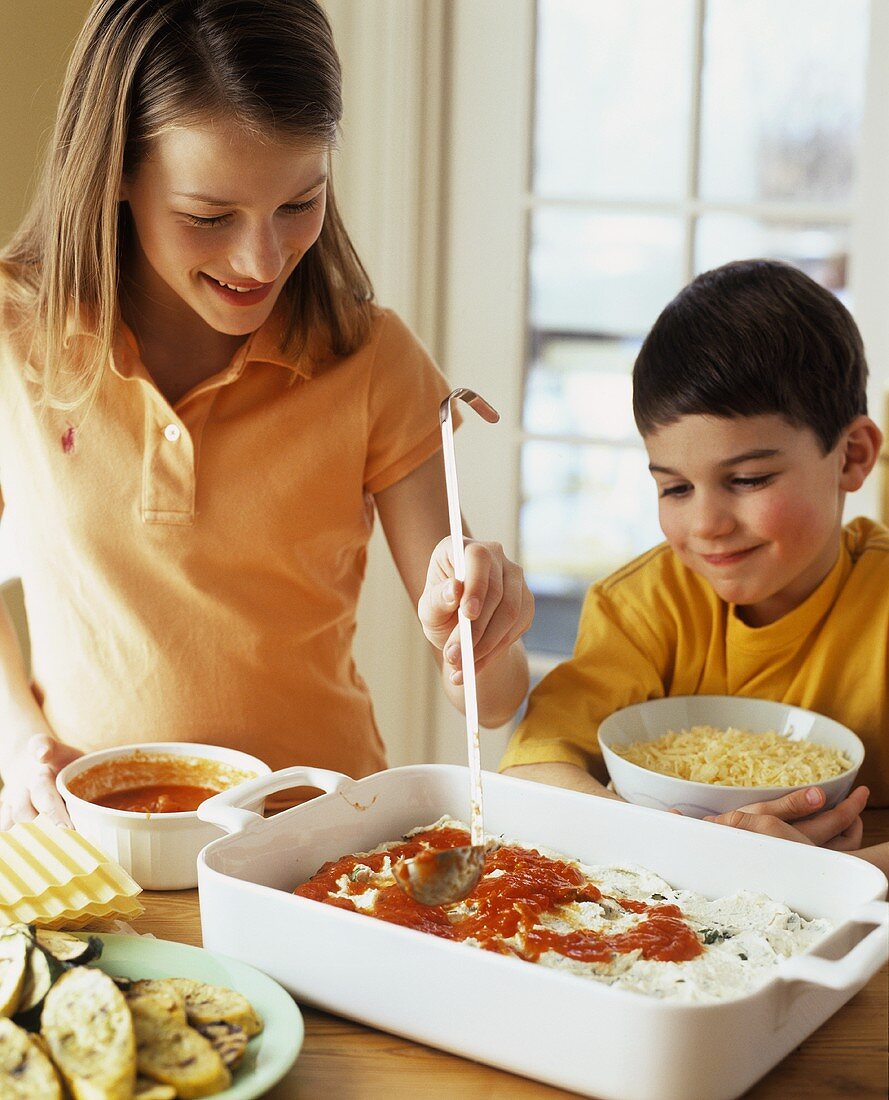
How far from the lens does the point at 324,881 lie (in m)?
1.01

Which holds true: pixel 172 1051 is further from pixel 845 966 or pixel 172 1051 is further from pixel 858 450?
pixel 858 450

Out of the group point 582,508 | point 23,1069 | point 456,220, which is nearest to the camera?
point 23,1069

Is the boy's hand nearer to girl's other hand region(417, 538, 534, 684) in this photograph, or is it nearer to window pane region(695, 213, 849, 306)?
girl's other hand region(417, 538, 534, 684)

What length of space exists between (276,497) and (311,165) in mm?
384

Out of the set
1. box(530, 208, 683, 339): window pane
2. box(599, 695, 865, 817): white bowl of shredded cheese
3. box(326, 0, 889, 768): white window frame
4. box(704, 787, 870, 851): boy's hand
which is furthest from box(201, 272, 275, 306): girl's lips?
box(530, 208, 683, 339): window pane

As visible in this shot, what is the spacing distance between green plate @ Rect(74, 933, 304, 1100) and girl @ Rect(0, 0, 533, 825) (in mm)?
387

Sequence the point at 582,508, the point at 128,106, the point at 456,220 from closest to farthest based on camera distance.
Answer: the point at 128,106
the point at 456,220
the point at 582,508

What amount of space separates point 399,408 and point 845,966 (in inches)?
35.5

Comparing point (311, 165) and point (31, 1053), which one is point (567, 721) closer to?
point (311, 165)

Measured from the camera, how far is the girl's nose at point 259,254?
126cm

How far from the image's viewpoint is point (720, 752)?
133cm

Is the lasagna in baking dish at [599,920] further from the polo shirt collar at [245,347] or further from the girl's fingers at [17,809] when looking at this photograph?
the polo shirt collar at [245,347]

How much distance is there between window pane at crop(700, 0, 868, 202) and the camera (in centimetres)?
251

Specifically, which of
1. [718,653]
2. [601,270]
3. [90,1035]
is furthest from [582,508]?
[90,1035]
